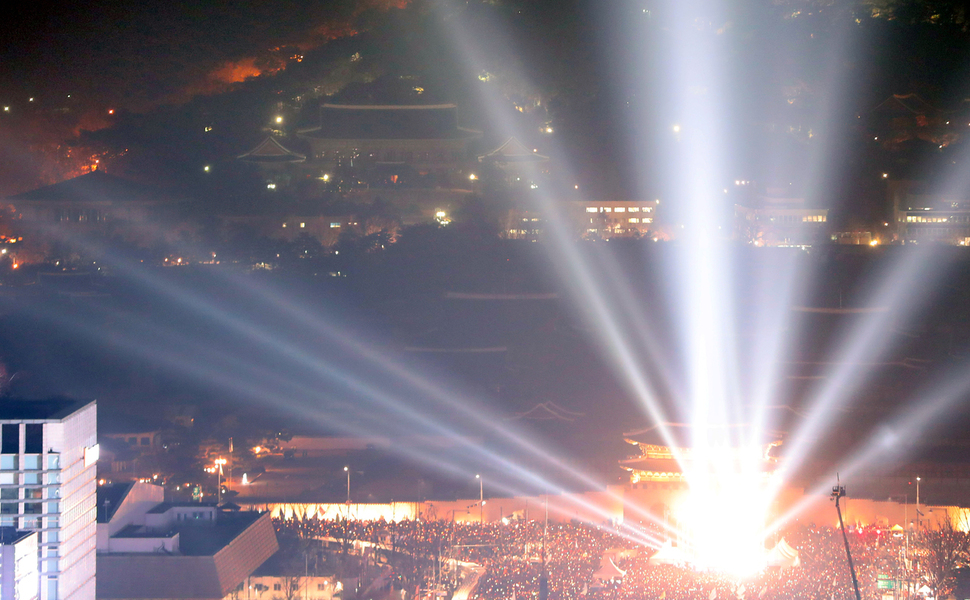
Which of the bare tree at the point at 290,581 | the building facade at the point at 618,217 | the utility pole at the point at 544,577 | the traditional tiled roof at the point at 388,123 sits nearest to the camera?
the utility pole at the point at 544,577

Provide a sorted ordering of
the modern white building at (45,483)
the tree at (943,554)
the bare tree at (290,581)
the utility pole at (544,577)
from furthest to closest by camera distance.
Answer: the bare tree at (290,581)
the tree at (943,554)
the utility pole at (544,577)
the modern white building at (45,483)

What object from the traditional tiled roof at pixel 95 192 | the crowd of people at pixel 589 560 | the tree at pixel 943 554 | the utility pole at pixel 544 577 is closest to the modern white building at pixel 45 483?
the crowd of people at pixel 589 560

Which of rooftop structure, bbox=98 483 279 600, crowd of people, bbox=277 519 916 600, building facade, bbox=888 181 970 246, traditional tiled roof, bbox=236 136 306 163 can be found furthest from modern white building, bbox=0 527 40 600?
building facade, bbox=888 181 970 246

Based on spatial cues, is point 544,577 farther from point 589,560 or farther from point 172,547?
point 172,547

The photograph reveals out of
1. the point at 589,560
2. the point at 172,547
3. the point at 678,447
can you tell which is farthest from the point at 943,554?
the point at 172,547

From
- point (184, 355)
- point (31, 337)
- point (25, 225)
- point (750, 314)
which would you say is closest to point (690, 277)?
point (750, 314)

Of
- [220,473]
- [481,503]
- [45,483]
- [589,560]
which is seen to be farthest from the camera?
[220,473]

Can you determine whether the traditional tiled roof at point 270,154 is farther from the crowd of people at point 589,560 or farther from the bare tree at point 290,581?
the bare tree at point 290,581
